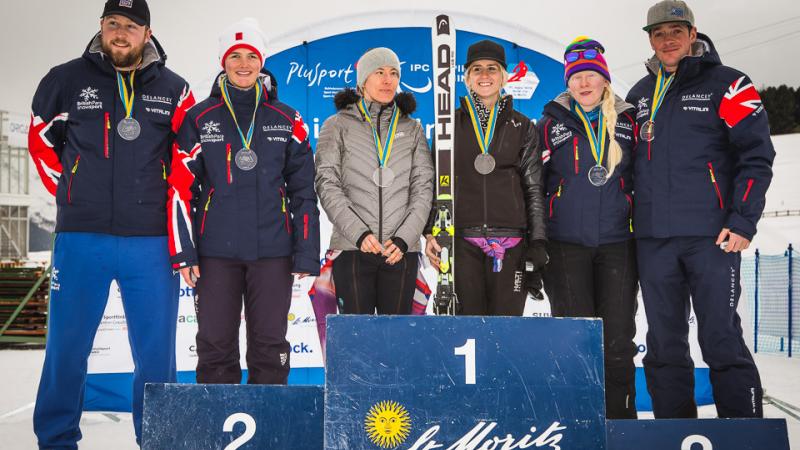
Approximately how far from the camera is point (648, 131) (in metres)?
2.60

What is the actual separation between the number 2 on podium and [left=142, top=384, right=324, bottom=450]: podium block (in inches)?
18.6

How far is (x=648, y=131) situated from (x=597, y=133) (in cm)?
21

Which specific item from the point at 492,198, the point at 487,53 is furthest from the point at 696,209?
the point at 487,53

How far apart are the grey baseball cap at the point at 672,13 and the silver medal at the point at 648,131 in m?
0.44

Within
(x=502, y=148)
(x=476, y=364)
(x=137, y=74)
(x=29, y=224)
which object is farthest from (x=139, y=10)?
(x=29, y=224)

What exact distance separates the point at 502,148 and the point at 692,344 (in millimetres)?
2126

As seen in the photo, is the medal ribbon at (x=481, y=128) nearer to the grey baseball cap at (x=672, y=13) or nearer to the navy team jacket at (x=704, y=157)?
the navy team jacket at (x=704, y=157)

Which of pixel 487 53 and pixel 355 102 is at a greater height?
pixel 487 53

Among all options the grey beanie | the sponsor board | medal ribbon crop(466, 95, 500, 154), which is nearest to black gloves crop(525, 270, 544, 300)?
medal ribbon crop(466, 95, 500, 154)

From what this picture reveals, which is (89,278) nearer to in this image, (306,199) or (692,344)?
(306,199)

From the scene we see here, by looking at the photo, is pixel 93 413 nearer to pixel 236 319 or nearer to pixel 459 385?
pixel 236 319

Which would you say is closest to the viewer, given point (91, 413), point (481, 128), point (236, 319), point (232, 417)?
point (232, 417)

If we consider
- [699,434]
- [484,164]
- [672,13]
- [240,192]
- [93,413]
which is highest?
[672,13]

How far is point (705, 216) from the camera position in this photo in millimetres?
2436
